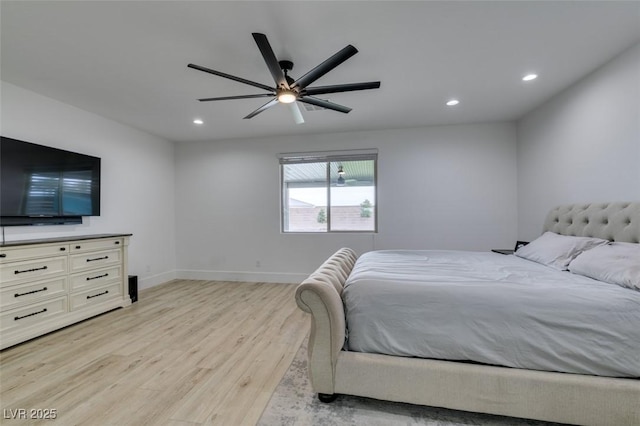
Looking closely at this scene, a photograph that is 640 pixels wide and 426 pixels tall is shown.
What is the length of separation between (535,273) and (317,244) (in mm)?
3091

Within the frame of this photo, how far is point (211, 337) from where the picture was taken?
2.59 meters

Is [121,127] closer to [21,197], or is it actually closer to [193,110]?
[193,110]

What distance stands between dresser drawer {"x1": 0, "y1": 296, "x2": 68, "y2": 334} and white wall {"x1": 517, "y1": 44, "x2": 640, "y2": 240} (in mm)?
5455

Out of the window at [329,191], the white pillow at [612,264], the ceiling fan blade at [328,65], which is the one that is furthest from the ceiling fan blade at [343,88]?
the window at [329,191]

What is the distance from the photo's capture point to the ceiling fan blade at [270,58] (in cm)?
165

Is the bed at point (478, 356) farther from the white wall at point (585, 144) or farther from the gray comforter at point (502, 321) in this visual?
the white wall at point (585, 144)

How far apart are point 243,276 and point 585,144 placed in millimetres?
4923

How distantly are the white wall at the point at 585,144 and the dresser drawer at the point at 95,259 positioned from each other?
538cm

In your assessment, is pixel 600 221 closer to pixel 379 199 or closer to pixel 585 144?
pixel 585 144

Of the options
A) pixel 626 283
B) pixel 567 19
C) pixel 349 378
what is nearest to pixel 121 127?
pixel 349 378

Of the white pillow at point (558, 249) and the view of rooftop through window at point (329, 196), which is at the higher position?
the view of rooftop through window at point (329, 196)

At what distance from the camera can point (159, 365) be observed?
2111mm

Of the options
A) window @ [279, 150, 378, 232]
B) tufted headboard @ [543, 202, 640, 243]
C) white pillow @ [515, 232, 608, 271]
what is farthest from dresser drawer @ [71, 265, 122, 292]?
tufted headboard @ [543, 202, 640, 243]

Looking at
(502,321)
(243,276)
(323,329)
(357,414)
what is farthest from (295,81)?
(243,276)
